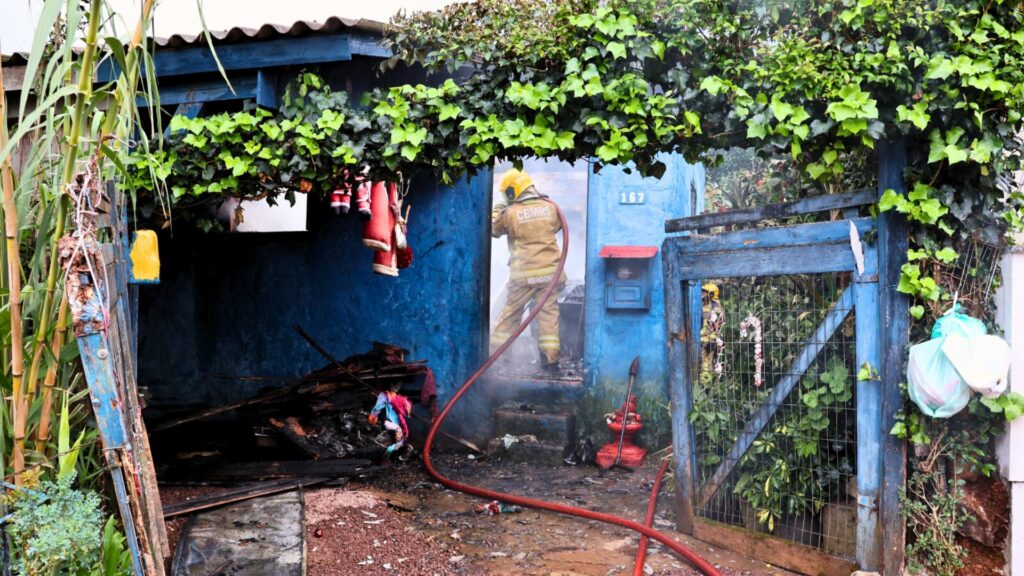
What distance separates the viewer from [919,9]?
14.6 feet

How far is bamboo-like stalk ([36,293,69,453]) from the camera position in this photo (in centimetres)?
378

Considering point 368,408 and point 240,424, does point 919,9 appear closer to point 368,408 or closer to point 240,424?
point 368,408

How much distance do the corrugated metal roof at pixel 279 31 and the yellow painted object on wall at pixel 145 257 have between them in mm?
1865

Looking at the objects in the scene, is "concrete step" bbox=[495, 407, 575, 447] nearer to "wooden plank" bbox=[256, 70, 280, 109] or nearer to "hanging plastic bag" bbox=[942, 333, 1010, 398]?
"wooden plank" bbox=[256, 70, 280, 109]

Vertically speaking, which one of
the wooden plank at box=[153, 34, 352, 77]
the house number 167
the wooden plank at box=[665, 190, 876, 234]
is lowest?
the wooden plank at box=[665, 190, 876, 234]

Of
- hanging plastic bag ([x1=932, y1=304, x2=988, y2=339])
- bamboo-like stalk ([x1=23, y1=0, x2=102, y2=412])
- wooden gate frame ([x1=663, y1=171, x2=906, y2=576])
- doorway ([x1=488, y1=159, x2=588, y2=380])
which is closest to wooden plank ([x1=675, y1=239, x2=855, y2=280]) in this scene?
wooden gate frame ([x1=663, y1=171, x2=906, y2=576])

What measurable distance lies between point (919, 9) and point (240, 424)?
8.15 m

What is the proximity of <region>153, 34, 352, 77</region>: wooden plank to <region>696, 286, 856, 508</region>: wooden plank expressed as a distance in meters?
4.03

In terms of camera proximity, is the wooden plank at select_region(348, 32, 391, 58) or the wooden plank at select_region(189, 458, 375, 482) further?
the wooden plank at select_region(189, 458, 375, 482)

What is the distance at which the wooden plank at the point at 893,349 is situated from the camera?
15.7 feet

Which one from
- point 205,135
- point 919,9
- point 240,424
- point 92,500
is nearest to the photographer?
point 92,500

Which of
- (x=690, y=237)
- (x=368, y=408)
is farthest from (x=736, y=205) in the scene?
(x=368, y=408)

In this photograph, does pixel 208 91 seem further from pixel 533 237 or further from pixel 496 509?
pixel 533 237

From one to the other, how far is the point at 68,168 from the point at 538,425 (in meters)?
6.42
